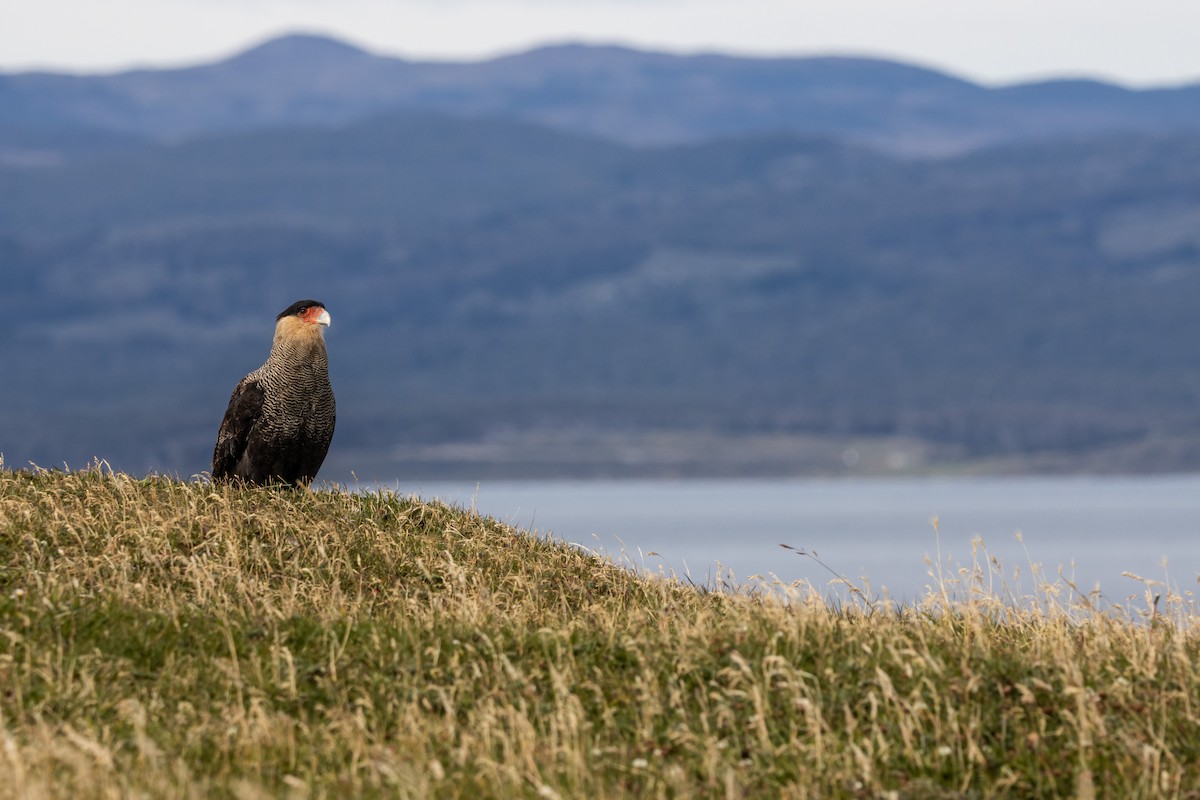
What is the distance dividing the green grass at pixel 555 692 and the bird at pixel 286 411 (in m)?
3.05

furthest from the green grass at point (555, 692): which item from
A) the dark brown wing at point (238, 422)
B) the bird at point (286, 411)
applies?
the dark brown wing at point (238, 422)

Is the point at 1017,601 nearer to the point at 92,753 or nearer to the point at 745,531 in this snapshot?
the point at 92,753

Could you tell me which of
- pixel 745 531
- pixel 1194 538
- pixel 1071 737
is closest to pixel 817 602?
pixel 1071 737

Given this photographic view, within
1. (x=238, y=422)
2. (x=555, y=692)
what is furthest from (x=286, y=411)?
(x=555, y=692)

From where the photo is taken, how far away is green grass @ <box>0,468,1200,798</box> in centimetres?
1012

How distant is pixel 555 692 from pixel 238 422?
7.93 metres

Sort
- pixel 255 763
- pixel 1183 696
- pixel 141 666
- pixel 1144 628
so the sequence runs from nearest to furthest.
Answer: pixel 255 763 < pixel 1183 696 < pixel 141 666 < pixel 1144 628

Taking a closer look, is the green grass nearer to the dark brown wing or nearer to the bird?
the bird

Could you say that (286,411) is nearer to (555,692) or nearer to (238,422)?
(238,422)

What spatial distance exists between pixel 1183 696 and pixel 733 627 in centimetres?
278

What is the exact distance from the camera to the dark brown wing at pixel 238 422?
59.7 feet

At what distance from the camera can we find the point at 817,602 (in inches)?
537

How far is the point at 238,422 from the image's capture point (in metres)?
18.3

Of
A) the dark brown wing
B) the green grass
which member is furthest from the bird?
the green grass
